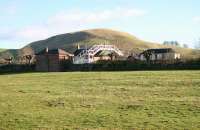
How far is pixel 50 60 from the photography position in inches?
3433

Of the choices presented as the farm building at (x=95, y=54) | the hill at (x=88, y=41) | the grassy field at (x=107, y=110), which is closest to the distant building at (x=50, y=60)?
the farm building at (x=95, y=54)

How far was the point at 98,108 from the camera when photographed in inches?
805

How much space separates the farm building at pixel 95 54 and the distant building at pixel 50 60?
215cm

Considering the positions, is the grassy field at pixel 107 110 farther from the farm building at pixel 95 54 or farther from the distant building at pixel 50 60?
the farm building at pixel 95 54

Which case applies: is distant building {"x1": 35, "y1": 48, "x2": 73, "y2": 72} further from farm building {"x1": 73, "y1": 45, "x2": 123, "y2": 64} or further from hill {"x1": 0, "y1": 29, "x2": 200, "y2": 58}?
hill {"x1": 0, "y1": 29, "x2": 200, "y2": 58}

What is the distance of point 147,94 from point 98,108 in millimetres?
6138

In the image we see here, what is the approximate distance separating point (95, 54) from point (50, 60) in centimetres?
1051

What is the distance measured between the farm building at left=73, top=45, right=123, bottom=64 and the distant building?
7.05 feet

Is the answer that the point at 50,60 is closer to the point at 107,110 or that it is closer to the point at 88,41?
the point at 107,110

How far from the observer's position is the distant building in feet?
276

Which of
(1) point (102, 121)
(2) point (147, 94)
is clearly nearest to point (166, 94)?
(2) point (147, 94)

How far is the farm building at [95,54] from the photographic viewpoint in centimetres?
8656

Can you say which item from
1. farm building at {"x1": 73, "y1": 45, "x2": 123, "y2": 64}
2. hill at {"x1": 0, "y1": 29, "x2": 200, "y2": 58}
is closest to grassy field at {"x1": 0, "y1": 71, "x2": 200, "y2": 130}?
farm building at {"x1": 73, "y1": 45, "x2": 123, "y2": 64}

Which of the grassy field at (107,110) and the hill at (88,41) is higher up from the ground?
the hill at (88,41)
